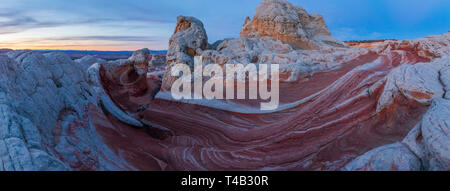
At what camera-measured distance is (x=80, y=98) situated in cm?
414

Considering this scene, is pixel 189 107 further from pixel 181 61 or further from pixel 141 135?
pixel 181 61

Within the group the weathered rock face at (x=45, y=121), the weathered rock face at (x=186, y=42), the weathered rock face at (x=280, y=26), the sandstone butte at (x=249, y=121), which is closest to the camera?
the weathered rock face at (x=45, y=121)

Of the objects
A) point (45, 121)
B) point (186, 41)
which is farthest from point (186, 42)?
point (45, 121)

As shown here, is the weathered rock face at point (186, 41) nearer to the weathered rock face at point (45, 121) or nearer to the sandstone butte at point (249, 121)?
the sandstone butte at point (249, 121)

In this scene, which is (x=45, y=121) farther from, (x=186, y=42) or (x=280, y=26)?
(x=280, y=26)

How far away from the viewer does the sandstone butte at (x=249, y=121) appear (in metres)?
2.66

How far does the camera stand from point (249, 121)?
5367 mm

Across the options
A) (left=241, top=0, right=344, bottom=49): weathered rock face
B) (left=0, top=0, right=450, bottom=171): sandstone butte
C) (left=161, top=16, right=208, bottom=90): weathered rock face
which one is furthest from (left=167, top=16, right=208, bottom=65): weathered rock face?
(left=241, top=0, right=344, bottom=49): weathered rock face

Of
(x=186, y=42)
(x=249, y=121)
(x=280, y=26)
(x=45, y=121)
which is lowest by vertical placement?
(x=249, y=121)

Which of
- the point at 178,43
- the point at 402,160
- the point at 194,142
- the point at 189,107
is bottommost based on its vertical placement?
the point at 194,142

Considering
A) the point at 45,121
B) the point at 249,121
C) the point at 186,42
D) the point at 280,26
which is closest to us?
the point at 45,121

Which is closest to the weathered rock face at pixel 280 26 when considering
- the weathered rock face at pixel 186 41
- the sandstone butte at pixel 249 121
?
the weathered rock face at pixel 186 41
